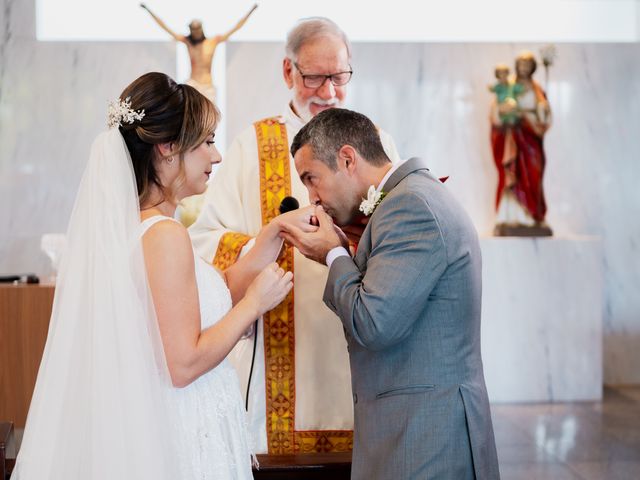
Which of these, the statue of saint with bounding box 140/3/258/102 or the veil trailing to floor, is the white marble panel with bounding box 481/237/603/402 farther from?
the veil trailing to floor

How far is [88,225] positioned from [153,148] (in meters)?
0.27

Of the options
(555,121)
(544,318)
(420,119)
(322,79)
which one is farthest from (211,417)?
(555,121)

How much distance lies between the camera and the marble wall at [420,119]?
743cm

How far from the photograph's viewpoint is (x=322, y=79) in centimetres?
327

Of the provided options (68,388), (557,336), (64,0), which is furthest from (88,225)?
(64,0)

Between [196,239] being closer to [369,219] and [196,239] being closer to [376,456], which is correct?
Answer: [369,219]

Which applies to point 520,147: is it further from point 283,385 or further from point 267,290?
point 267,290

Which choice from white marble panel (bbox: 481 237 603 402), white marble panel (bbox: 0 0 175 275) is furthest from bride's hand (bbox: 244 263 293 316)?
white marble panel (bbox: 0 0 175 275)

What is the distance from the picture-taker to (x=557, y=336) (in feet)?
22.6

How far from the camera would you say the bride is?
7.20 feet

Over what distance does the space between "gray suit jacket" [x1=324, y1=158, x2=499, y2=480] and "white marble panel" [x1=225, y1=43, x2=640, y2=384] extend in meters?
5.21

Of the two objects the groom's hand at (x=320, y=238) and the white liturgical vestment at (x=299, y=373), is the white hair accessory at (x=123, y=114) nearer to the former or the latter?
the groom's hand at (x=320, y=238)

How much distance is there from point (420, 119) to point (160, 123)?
5475 millimetres

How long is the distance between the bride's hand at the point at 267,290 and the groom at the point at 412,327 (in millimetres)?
135
